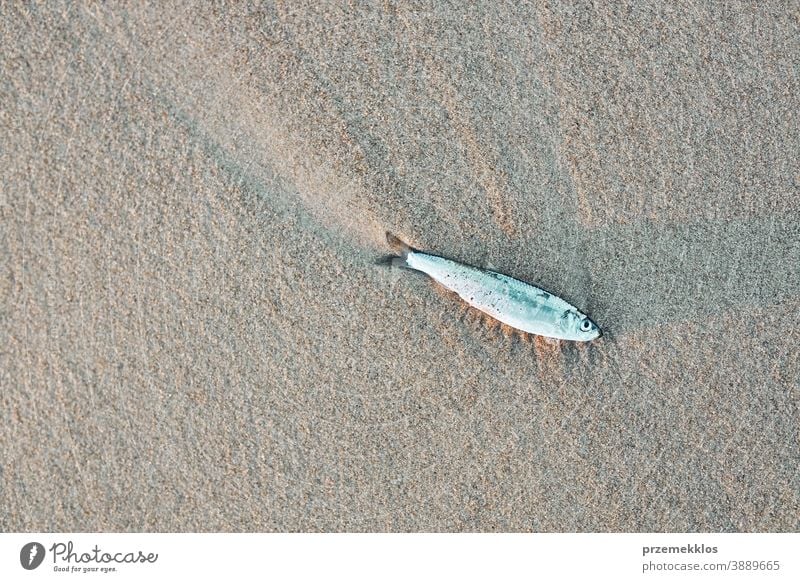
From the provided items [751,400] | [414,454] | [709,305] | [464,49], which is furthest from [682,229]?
[414,454]

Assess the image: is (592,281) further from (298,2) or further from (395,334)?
(298,2)

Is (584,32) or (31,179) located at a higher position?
(584,32)
